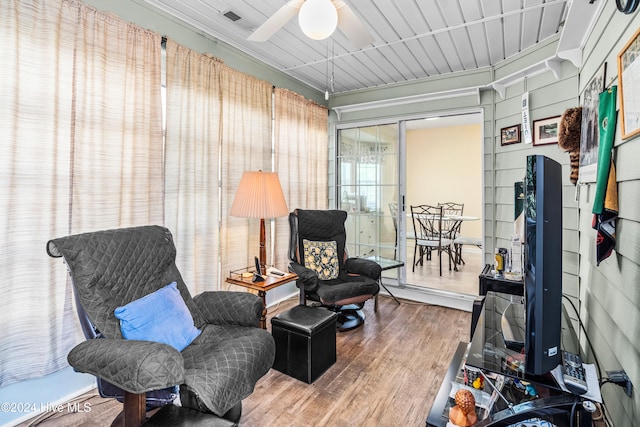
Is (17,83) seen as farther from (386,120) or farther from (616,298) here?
(386,120)

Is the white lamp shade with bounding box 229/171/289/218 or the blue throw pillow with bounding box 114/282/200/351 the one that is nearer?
the blue throw pillow with bounding box 114/282/200/351

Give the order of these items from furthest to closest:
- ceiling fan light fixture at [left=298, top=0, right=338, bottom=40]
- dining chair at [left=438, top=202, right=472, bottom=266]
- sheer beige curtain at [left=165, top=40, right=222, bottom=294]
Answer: dining chair at [left=438, top=202, right=472, bottom=266] → sheer beige curtain at [left=165, top=40, right=222, bottom=294] → ceiling fan light fixture at [left=298, top=0, right=338, bottom=40]

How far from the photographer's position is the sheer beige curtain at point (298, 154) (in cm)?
359

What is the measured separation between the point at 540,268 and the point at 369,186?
3318mm

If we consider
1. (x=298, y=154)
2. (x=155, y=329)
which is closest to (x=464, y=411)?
(x=155, y=329)

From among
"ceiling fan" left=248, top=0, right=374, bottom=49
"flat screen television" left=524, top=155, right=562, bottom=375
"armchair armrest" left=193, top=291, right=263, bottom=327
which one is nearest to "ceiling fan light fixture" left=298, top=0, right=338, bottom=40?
"ceiling fan" left=248, top=0, right=374, bottom=49

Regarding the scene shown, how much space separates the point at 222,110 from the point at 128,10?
0.93 metres

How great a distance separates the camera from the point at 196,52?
264cm

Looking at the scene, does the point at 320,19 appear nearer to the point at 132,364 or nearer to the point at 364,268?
the point at 132,364

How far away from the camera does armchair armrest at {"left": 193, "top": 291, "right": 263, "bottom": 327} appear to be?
1896 millimetres

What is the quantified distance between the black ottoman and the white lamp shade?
2.69 ft

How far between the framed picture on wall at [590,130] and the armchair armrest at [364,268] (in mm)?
1803

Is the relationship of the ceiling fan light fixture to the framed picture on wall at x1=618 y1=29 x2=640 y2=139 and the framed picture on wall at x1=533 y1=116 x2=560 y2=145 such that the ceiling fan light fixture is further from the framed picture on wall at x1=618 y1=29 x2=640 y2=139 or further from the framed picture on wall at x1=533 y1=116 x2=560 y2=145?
the framed picture on wall at x1=533 y1=116 x2=560 y2=145

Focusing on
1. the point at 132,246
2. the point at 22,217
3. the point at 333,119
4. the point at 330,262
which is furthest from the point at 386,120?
the point at 22,217
